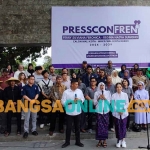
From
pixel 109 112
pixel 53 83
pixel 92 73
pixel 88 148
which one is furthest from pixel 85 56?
pixel 88 148

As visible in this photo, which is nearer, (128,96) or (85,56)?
(128,96)

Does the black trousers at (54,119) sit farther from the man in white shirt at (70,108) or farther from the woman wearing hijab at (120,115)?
the woman wearing hijab at (120,115)

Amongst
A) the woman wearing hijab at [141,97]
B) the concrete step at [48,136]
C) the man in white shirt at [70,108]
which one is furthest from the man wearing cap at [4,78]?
the woman wearing hijab at [141,97]

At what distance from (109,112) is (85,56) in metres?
3.02

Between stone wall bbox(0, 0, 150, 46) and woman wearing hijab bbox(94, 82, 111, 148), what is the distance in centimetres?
378

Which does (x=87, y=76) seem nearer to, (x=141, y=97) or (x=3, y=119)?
(x=141, y=97)

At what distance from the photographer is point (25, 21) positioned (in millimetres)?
9422

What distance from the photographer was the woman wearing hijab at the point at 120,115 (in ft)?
20.8

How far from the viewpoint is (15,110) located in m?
6.99

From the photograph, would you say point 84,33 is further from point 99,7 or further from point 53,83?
point 53,83

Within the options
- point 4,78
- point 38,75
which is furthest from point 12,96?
point 38,75

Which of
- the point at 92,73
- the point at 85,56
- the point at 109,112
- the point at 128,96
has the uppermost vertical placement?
the point at 85,56

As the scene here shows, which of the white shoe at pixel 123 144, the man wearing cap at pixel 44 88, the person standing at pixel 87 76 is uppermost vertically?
the person standing at pixel 87 76

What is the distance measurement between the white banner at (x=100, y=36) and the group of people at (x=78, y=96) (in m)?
1.59
